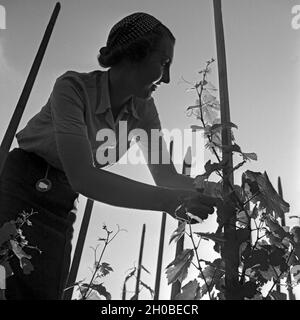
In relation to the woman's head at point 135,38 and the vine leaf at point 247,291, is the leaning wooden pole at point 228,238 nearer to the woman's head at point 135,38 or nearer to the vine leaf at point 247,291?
the vine leaf at point 247,291

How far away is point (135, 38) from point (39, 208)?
629 mm

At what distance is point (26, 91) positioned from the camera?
334 centimetres

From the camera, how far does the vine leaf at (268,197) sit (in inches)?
36.6

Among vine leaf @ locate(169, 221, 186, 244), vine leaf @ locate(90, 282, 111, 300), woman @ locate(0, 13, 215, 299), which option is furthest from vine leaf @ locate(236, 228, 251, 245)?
vine leaf @ locate(90, 282, 111, 300)

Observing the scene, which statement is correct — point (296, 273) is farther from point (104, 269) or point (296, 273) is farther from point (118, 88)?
point (104, 269)

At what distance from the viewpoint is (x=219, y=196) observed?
0.95 meters

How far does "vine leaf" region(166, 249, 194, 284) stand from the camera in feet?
3.23

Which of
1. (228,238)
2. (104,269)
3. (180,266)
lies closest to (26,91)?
(104,269)

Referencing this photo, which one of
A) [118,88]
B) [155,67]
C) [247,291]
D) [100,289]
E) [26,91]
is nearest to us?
[247,291]

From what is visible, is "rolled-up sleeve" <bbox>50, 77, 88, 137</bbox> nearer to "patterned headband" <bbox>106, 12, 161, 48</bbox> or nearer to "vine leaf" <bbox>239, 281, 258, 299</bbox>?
"patterned headband" <bbox>106, 12, 161, 48</bbox>

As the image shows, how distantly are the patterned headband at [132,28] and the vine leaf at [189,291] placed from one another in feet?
2.49

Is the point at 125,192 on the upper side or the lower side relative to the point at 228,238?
upper
